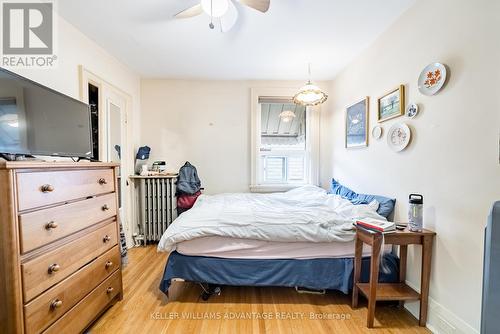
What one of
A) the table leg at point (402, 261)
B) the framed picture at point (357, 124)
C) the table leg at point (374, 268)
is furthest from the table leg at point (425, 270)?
the framed picture at point (357, 124)

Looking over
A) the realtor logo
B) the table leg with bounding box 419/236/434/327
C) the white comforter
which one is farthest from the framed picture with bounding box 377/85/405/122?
the realtor logo

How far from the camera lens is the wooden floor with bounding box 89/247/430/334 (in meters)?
1.53

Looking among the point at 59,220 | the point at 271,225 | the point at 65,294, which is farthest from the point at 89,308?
the point at 271,225

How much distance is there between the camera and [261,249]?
178 cm

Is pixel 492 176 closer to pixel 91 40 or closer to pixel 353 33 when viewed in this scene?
pixel 353 33

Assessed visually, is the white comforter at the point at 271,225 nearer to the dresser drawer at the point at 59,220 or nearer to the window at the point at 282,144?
the dresser drawer at the point at 59,220

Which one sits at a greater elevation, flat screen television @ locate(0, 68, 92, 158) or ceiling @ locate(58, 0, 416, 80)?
ceiling @ locate(58, 0, 416, 80)

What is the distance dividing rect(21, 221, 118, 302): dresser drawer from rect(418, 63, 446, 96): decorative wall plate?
8.71ft

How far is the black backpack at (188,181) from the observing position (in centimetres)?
311

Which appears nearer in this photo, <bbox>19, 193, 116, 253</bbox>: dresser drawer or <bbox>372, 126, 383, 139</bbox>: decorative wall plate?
<bbox>19, 193, 116, 253</bbox>: dresser drawer

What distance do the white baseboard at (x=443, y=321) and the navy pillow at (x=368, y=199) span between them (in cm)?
69

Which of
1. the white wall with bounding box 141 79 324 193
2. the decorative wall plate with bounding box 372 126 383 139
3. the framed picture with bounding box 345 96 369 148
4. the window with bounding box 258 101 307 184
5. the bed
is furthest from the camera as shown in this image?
the window with bounding box 258 101 307 184

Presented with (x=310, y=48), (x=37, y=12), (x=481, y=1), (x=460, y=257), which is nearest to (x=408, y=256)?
(x=460, y=257)

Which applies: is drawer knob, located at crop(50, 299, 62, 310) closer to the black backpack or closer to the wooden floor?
the wooden floor
